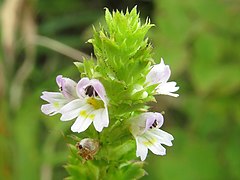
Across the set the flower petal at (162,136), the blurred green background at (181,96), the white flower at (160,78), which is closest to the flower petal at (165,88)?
the white flower at (160,78)

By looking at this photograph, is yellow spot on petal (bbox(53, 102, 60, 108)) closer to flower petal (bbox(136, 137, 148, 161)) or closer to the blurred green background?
flower petal (bbox(136, 137, 148, 161))

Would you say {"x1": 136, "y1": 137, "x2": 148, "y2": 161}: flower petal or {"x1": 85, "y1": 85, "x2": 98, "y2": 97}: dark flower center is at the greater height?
{"x1": 85, "y1": 85, "x2": 98, "y2": 97}: dark flower center

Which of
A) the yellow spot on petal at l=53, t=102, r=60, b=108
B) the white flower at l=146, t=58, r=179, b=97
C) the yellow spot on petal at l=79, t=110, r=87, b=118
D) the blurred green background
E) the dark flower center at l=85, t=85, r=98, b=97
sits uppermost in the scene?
the blurred green background

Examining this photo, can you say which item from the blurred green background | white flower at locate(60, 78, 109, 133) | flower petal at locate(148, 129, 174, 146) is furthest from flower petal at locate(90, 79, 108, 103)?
the blurred green background

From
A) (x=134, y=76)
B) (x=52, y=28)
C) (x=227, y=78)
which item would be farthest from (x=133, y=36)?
(x=52, y=28)

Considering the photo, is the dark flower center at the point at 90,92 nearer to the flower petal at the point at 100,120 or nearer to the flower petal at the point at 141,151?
the flower petal at the point at 100,120

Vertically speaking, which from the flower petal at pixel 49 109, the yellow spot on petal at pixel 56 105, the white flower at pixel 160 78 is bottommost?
the flower petal at pixel 49 109

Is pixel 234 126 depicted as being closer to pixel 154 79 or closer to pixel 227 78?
pixel 227 78
